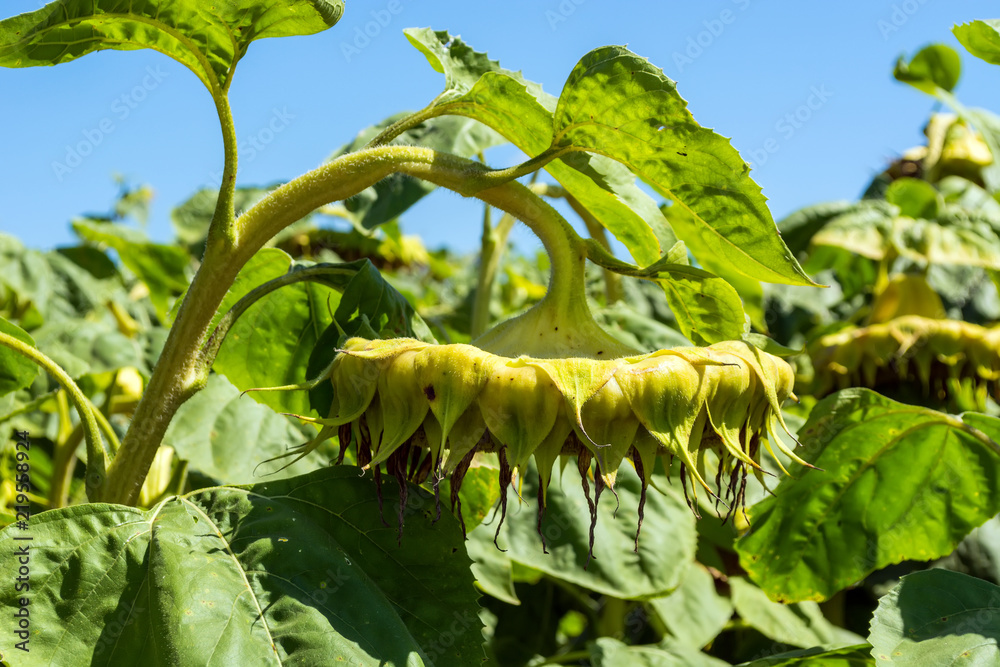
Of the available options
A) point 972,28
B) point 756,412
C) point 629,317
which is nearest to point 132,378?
point 629,317

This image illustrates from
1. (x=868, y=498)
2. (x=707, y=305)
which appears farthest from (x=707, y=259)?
(x=868, y=498)

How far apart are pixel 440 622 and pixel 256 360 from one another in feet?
2.49

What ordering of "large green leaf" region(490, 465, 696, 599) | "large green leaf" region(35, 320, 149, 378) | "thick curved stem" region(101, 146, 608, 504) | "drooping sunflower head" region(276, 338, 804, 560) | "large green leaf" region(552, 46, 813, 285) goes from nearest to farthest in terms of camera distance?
"drooping sunflower head" region(276, 338, 804, 560) → "large green leaf" region(552, 46, 813, 285) → "thick curved stem" region(101, 146, 608, 504) → "large green leaf" region(490, 465, 696, 599) → "large green leaf" region(35, 320, 149, 378)

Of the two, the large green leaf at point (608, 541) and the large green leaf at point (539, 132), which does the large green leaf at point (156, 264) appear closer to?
the large green leaf at point (608, 541)

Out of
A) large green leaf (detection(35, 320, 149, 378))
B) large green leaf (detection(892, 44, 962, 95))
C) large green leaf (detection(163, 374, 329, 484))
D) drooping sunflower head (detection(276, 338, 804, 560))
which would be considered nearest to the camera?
drooping sunflower head (detection(276, 338, 804, 560))

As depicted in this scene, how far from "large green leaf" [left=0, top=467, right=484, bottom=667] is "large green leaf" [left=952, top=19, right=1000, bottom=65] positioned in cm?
142

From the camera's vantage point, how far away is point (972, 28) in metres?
1.80

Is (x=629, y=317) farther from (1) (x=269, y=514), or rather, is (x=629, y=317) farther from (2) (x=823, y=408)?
(1) (x=269, y=514)

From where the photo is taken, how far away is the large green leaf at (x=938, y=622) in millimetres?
1440

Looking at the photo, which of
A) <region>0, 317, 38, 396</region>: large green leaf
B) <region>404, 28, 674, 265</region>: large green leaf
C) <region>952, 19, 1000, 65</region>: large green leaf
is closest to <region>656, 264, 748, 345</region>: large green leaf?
<region>404, 28, 674, 265</region>: large green leaf

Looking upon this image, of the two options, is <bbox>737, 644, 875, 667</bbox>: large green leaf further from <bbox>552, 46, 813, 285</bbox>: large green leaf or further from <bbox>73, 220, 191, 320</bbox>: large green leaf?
<bbox>73, 220, 191, 320</bbox>: large green leaf

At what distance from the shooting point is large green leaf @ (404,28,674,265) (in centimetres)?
151

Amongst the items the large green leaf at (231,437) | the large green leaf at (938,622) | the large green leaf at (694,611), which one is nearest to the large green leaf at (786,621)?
the large green leaf at (694,611)

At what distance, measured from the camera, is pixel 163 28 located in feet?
4.51
